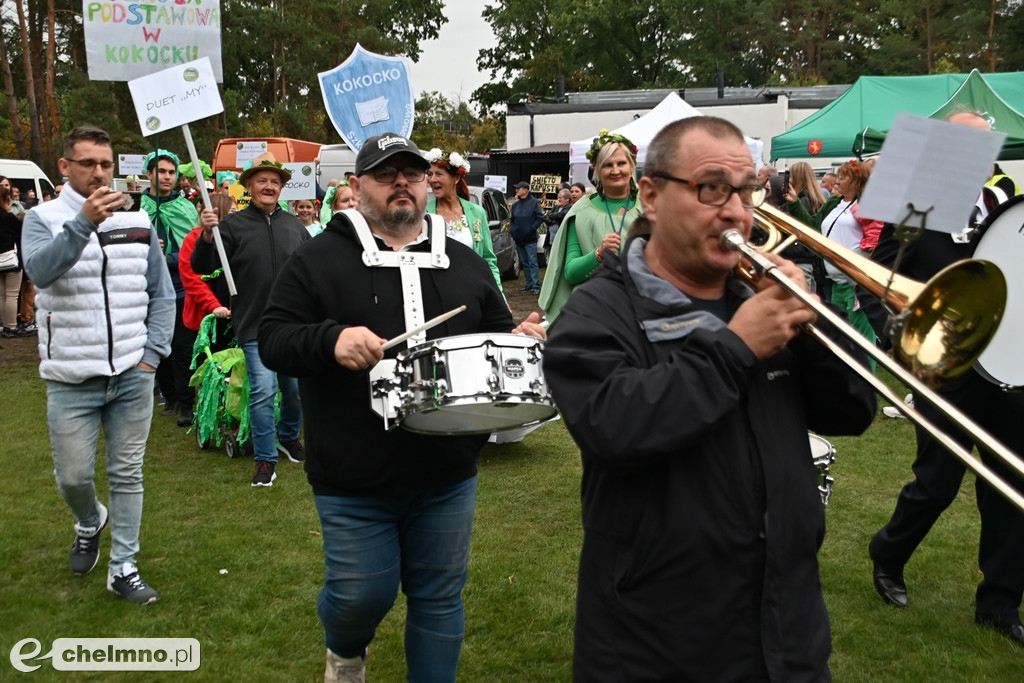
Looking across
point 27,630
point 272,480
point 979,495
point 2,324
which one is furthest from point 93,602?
point 2,324

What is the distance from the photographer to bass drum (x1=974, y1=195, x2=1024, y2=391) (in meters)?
3.72

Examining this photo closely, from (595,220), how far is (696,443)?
3463 mm

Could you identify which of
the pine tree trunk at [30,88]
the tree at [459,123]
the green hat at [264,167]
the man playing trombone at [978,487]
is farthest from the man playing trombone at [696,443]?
the tree at [459,123]

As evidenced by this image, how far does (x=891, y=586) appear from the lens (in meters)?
4.78

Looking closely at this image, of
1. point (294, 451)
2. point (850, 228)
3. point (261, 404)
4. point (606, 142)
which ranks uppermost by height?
point (606, 142)

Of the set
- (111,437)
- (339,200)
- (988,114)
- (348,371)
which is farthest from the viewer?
(988,114)

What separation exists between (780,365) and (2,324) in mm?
15135

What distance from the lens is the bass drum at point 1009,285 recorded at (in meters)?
3.72

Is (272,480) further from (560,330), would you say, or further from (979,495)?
(560,330)

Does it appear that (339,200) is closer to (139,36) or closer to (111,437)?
(139,36)

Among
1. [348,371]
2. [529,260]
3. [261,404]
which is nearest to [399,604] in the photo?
[348,371]

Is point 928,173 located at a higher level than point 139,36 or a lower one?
lower

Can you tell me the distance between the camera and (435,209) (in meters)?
6.49

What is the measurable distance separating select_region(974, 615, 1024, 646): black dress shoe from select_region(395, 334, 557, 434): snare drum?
269 centimetres
